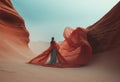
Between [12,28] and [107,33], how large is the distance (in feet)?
23.1

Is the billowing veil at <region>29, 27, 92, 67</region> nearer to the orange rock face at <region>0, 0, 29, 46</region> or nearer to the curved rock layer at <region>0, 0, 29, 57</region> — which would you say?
the curved rock layer at <region>0, 0, 29, 57</region>

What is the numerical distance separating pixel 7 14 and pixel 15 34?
1425 mm

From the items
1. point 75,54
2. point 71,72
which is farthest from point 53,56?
point 71,72

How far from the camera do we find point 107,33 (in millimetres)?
10641

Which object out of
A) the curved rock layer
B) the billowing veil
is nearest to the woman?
the billowing veil

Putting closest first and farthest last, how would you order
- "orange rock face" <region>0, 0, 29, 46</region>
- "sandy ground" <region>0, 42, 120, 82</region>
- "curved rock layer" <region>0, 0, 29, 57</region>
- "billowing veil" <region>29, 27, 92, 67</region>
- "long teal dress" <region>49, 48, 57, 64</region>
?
"sandy ground" <region>0, 42, 120, 82</region> → "long teal dress" <region>49, 48, 57, 64</region> → "billowing veil" <region>29, 27, 92, 67</region> → "curved rock layer" <region>0, 0, 29, 57</region> → "orange rock face" <region>0, 0, 29, 46</region>

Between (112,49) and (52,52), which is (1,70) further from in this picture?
(112,49)

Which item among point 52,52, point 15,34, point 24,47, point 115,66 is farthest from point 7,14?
point 115,66

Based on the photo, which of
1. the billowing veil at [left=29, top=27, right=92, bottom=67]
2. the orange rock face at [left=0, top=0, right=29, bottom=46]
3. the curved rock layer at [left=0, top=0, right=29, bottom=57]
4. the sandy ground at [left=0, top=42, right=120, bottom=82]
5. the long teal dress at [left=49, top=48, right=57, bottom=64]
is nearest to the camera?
the sandy ground at [left=0, top=42, right=120, bottom=82]

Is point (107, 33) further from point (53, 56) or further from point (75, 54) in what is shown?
point (53, 56)

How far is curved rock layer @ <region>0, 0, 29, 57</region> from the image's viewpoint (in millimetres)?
14461

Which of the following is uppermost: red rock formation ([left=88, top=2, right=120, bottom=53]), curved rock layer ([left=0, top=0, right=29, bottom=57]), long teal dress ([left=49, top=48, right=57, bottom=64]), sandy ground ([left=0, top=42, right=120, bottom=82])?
curved rock layer ([left=0, top=0, right=29, bottom=57])

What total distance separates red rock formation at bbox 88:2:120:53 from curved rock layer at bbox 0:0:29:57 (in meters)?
4.60

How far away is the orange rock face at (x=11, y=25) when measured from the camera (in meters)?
14.6
